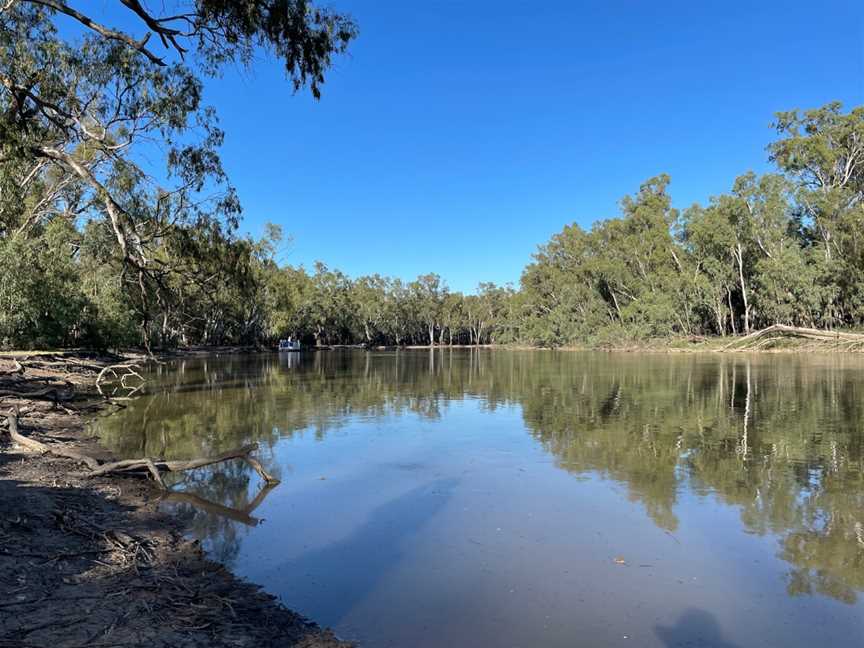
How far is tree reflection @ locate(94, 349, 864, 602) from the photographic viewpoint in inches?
289

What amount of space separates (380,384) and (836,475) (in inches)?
815

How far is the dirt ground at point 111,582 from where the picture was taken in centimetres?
402

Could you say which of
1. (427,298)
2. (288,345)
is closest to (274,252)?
Answer: (288,345)

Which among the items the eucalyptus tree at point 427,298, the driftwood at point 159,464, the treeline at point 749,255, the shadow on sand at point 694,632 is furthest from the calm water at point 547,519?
the eucalyptus tree at point 427,298

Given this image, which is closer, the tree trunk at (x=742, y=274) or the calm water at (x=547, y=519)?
the calm water at (x=547, y=519)

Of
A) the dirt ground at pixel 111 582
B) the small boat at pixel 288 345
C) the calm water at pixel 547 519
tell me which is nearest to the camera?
the dirt ground at pixel 111 582

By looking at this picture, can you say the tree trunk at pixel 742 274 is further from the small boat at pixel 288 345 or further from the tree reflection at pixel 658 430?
the small boat at pixel 288 345

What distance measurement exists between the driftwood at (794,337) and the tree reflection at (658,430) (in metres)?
14.8

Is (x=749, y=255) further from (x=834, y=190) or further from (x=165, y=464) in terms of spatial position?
(x=165, y=464)

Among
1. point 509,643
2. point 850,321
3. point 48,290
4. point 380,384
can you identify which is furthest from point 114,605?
point 850,321

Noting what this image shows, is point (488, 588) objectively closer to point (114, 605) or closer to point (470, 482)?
point (114, 605)

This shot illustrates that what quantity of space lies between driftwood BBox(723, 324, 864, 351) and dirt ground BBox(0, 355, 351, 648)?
47176mm

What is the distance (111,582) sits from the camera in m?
4.87

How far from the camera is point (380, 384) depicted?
28.0 m
